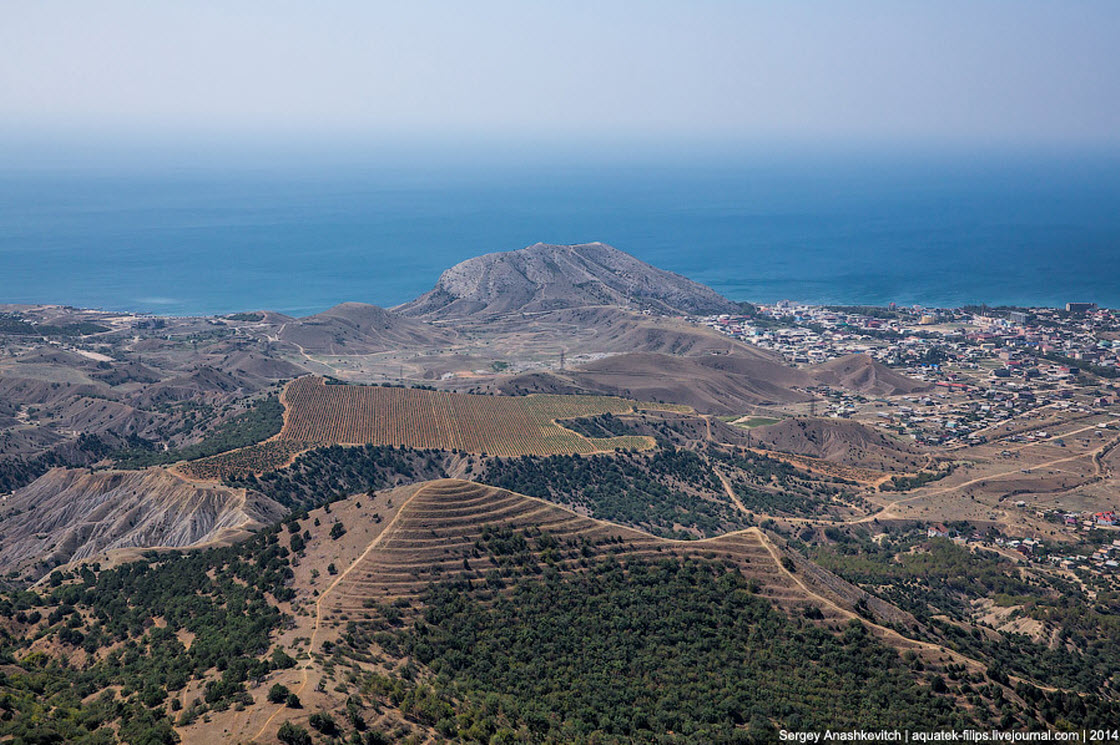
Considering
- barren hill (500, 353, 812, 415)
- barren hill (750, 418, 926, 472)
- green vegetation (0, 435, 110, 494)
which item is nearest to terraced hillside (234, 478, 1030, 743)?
green vegetation (0, 435, 110, 494)

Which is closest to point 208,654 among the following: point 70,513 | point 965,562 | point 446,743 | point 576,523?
point 446,743

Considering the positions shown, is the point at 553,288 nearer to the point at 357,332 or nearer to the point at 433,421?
the point at 357,332

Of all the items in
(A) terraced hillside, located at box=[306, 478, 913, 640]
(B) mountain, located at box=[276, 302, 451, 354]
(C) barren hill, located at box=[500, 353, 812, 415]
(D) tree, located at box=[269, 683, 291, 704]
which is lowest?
(D) tree, located at box=[269, 683, 291, 704]

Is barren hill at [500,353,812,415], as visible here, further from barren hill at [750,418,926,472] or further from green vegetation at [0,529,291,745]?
green vegetation at [0,529,291,745]

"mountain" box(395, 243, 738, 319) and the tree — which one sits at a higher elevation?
"mountain" box(395, 243, 738, 319)

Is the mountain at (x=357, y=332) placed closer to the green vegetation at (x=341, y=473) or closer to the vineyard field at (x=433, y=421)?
the vineyard field at (x=433, y=421)

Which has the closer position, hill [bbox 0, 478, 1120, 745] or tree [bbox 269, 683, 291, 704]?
tree [bbox 269, 683, 291, 704]

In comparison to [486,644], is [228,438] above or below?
above

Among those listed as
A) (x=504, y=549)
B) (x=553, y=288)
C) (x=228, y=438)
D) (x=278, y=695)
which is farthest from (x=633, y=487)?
(x=553, y=288)
